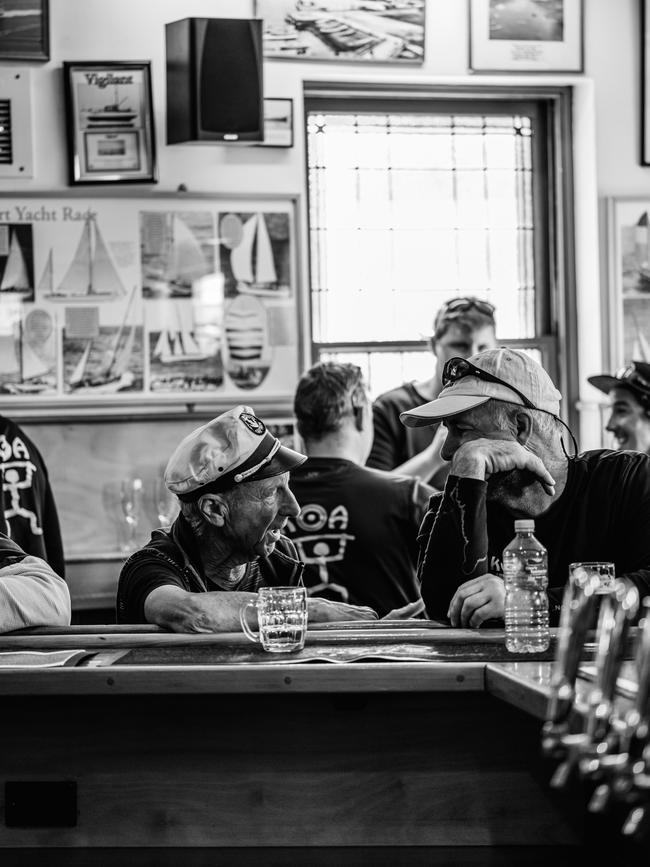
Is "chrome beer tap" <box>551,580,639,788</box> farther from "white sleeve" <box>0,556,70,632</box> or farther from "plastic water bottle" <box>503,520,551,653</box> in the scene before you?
"white sleeve" <box>0,556,70,632</box>

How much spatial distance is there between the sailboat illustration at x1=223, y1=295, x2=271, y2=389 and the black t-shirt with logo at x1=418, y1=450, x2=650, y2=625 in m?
2.58

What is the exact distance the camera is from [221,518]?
273cm

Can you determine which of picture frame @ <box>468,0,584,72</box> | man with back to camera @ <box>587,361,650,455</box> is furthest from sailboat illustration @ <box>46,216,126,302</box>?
man with back to camera @ <box>587,361,650,455</box>

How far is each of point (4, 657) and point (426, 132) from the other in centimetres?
385

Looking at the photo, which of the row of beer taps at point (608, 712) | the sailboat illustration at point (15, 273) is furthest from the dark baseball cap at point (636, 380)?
the row of beer taps at point (608, 712)

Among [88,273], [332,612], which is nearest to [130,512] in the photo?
[88,273]

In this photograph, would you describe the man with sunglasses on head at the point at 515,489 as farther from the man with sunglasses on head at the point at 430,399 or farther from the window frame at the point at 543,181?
the window frame at the point at 543,181

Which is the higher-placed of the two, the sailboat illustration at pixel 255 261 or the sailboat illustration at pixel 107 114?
the sailboat illustration at pixel 107 114

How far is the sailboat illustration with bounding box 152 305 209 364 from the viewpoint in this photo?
5148mm

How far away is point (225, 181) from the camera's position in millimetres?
5191

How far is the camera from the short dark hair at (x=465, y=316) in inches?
182

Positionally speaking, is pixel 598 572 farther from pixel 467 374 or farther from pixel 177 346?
pixel 177 346

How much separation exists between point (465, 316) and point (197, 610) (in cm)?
239

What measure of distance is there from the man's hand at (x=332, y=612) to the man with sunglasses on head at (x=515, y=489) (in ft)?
0.47
